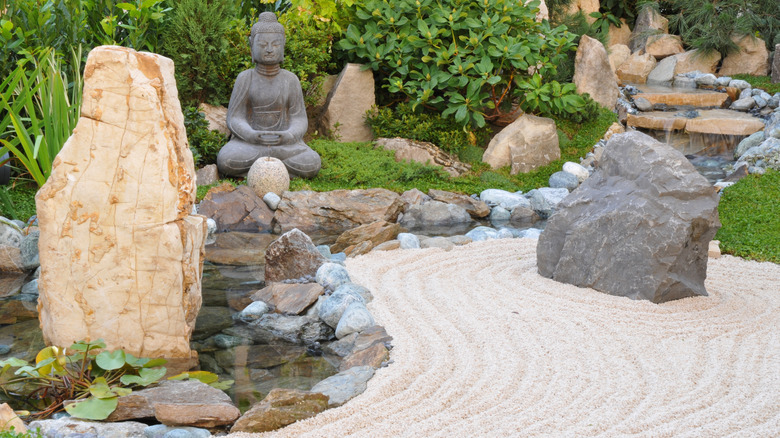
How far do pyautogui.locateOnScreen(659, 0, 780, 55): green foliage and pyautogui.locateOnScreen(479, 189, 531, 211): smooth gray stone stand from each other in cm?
750

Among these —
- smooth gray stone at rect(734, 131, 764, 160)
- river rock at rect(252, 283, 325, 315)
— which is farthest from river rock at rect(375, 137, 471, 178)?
river rock at rect(252, 283, 325, 315)

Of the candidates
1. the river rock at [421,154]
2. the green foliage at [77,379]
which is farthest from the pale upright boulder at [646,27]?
the green foliage at [77,379]

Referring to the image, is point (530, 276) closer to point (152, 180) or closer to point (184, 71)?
point (152, 180)

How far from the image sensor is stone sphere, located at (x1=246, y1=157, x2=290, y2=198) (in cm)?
881

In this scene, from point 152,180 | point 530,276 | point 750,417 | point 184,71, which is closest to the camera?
point 750,417

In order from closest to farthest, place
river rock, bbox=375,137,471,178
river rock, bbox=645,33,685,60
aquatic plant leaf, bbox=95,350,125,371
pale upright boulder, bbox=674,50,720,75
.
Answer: aquatic plant leaf, bbox=95,350,125,371 → river rock, bbox=375,137,471,178 → pale upright boulder, bbox=674,50,720,75 → river rock, bbox=645,33,685,60

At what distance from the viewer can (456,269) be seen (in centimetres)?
620

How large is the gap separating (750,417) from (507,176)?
7.03 m

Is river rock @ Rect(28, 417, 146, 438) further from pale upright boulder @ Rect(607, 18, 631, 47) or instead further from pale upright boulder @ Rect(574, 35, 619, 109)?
pale upright boulder @ Rect(607, 18, 631, 47)

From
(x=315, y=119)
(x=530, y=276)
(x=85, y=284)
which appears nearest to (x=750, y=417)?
(x=530, y=276)

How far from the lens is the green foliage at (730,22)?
46.2 feet

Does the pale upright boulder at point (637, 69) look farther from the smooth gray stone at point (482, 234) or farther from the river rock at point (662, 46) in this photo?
the smooth gray stone at point (482, 234)

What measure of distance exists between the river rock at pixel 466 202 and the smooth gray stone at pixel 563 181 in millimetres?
1251

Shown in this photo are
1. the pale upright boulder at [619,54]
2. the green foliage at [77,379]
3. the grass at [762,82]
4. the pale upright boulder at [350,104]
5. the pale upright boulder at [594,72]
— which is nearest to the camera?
the green foliage at [77,379]
